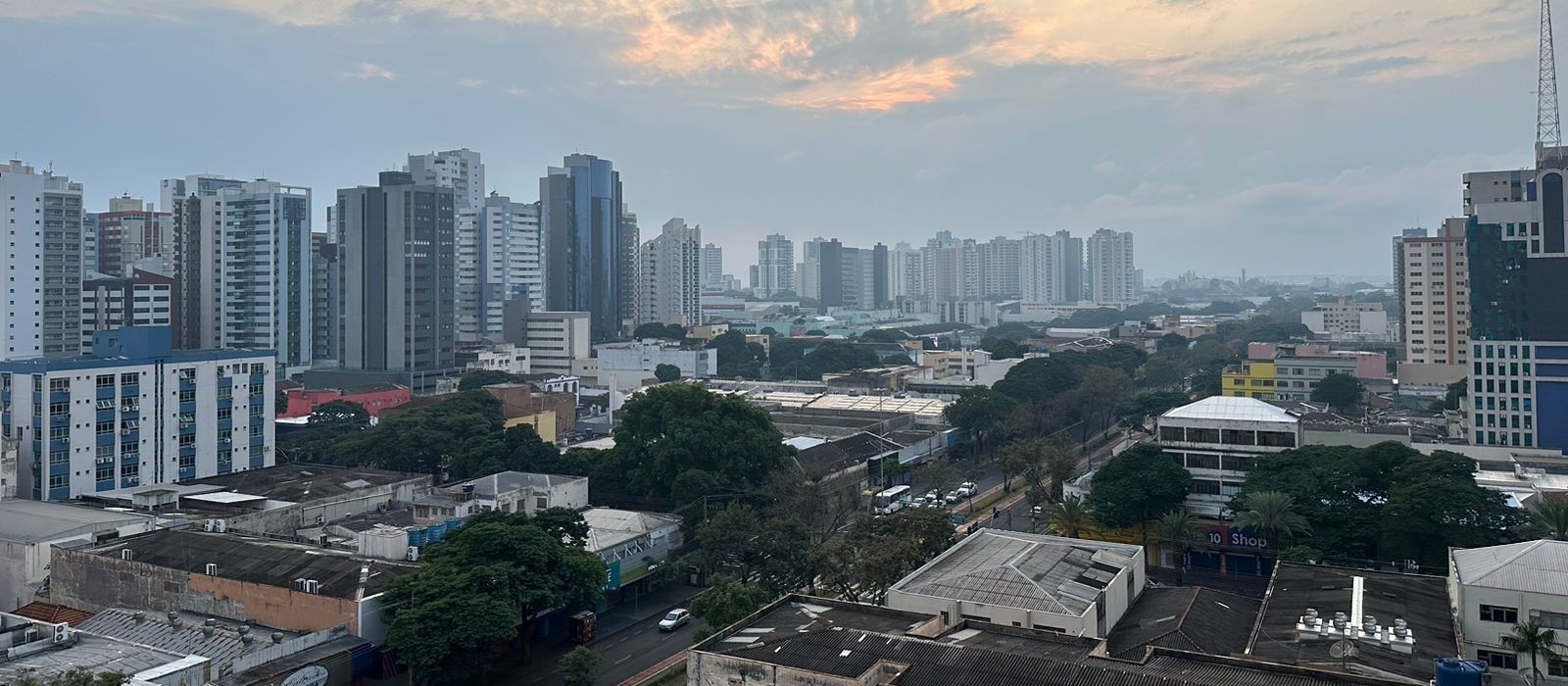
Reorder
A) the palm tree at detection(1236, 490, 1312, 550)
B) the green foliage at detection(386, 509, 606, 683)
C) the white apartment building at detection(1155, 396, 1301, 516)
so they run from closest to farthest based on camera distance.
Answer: the green foliage at detection(386, 509, 606, 683)
the palm tree at detection(1236, 490, 1312, 550)
the white apartment building at detection(1155, 396, 1301, 516)

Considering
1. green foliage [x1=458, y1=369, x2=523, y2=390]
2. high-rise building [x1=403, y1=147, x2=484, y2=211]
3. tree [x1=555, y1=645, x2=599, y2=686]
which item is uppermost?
high-rise building [x1=403, y1=147, x2=484, y2=211]

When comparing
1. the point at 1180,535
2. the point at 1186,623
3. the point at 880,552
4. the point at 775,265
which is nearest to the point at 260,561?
the point at 880,552

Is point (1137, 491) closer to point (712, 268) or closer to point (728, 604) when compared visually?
point (728, 604)

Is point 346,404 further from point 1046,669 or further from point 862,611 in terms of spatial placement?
point 1046,669

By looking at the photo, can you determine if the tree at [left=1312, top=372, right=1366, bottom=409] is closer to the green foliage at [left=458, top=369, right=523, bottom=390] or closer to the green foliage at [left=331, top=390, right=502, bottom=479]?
the green foliage at [left=331, top=390, right=502, bottom=479]

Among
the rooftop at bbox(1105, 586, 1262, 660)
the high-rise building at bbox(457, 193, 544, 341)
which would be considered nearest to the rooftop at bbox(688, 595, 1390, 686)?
the rooftop at bbox(1105, 586, 1262, 660)

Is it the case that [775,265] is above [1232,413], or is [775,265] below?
above

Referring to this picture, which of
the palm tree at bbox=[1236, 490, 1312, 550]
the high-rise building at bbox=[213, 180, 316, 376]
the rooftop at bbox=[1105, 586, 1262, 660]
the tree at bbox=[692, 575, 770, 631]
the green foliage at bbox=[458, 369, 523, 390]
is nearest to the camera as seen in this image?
the rooftop at bbox=[1105, 586, 1262, 660]
